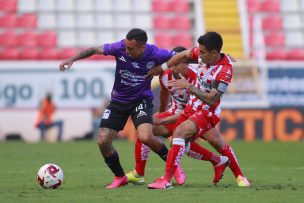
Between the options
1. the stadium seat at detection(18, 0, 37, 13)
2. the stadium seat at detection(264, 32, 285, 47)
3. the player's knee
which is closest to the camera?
the player's knee

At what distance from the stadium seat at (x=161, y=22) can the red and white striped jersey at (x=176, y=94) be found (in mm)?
16384

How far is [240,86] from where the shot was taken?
2573 centimetres

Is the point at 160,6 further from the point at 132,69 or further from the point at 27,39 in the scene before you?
the point at 132,69

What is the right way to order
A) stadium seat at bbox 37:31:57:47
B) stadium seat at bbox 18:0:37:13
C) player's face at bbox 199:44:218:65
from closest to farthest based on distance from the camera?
player's face at bbox 199:44:218:65, stadium seat at bbox 37:31:57:47, stadium seat at bbox 18:0:37:13

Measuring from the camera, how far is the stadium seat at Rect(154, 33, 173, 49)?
27041mm

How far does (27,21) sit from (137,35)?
17472 millimetres

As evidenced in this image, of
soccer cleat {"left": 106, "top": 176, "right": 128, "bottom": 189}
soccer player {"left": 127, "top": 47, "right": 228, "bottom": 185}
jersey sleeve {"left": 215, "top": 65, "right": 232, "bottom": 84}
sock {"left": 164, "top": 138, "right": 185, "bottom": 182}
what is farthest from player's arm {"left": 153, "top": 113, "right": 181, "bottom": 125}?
jersey sleeve {"left": 215, "top": 65, "right": 232, "bottom": 84}

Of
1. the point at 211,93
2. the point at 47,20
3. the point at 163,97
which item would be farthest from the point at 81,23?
the point at 211,93

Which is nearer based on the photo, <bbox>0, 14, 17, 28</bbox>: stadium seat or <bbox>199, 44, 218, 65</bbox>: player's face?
<bbox>199, 44, 218, 65</bbox>: player's face

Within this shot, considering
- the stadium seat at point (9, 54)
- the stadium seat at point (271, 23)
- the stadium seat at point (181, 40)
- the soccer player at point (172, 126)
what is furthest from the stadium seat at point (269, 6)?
the soccer player at point (172, 126)

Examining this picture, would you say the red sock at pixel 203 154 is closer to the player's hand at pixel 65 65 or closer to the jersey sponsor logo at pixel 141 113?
the jersey sponsor logo at pixel 141 113

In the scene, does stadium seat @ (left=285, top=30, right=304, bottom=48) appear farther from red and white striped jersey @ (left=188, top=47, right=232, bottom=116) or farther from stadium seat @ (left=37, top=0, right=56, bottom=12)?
red and white striped jersey @ (left=188, top=47, right=232, bottom=116)

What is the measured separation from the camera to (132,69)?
10.4 metres

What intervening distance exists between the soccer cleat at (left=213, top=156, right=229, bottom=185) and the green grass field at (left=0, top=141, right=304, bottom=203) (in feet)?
0.40
